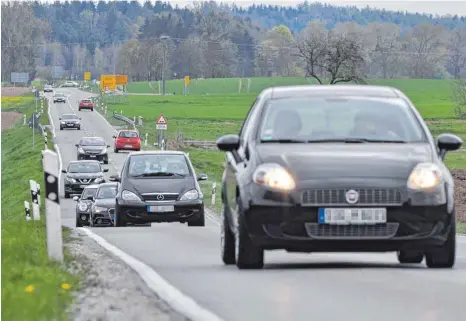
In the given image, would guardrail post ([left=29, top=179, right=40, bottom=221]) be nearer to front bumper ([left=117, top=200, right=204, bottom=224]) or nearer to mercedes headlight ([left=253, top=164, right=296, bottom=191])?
front bumper ([left=117, top=200, right=204, bottom=224])

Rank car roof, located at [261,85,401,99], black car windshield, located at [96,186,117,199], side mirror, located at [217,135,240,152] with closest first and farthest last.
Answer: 1. side mirror, located at [217,135,240,152]
2. car roof, located at [261,85,401,99]
3. black car windshield, located at [96,186,117,199]

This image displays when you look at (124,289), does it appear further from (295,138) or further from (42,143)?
(42,143)

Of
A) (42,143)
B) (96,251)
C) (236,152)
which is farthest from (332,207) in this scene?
(42,143)

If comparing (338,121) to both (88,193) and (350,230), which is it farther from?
(88,193)

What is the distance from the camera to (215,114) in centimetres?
12875

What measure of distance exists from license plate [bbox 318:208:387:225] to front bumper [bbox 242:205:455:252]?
0.04 m

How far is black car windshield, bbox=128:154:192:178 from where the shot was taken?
80.7 feet

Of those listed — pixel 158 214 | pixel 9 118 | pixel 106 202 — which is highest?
pixel 158 214

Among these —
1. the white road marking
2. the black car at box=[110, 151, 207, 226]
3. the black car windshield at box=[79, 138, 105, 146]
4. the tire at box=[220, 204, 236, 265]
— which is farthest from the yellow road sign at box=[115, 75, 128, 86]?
the tire at box=[220, 204, 236, 265]

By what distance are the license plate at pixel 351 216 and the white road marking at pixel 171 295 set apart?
139 cm

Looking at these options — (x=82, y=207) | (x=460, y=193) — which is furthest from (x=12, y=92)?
(x=82, y=207)

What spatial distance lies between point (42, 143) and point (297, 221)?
259 feet

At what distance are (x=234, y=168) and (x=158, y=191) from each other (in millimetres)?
12211

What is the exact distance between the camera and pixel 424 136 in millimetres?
11781
